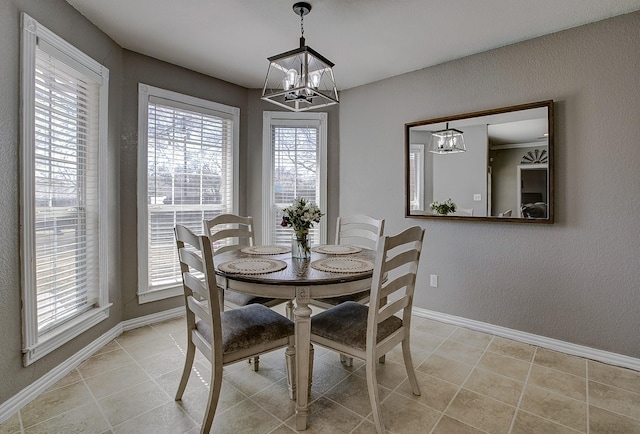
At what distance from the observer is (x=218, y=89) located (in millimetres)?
3580

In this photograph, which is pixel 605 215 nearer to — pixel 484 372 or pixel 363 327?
pixel 484 372

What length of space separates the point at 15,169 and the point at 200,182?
5.37 ft

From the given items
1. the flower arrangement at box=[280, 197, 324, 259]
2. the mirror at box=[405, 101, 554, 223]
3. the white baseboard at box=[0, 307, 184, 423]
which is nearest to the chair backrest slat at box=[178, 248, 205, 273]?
the flower arrangement at box=[280, 197, 324, 259]

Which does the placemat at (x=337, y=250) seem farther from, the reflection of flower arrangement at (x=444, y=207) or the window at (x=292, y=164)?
the window at (x=292, y=164)

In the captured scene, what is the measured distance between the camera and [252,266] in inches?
75.4

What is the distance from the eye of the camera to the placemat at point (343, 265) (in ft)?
6.01

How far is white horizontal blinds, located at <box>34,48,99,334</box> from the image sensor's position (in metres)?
2.07

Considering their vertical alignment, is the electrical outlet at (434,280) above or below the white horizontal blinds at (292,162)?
below

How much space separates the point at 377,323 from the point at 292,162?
2594mm

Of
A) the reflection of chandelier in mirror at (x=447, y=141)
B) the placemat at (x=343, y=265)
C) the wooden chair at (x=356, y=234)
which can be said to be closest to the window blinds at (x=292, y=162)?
the wooden chair at (x=356, y=234)

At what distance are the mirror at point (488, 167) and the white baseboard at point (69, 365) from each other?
8.66ft

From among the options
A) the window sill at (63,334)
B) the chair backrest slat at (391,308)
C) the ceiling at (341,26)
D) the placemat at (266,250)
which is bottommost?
the window sill at (63,334)

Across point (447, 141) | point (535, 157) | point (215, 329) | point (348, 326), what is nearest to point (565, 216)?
point (535, 157)

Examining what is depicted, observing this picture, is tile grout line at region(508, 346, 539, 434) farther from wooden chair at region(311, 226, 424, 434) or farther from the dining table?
the dining table
